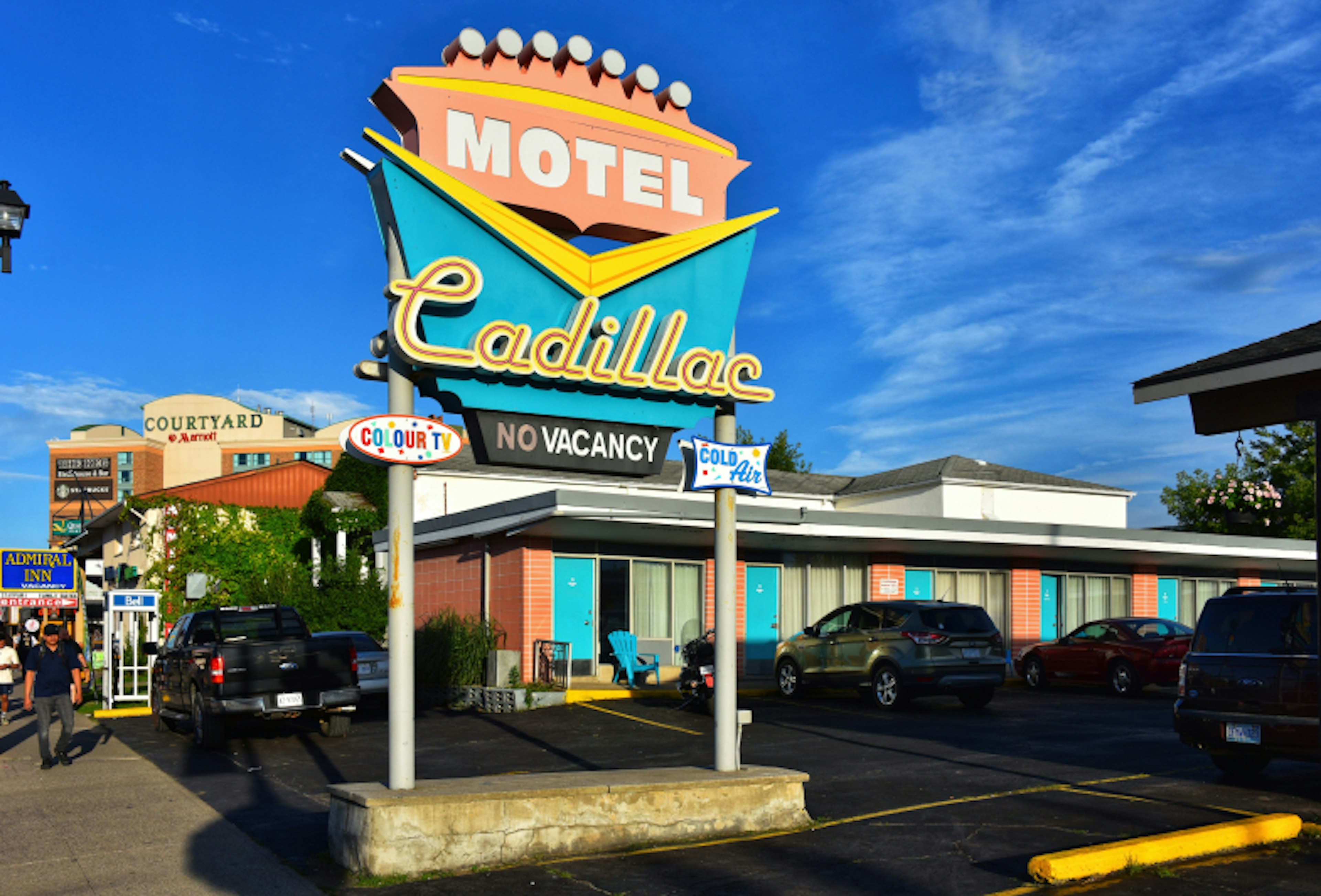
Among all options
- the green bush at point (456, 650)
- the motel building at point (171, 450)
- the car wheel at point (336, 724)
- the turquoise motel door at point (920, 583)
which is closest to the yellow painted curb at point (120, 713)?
the green bush at point (456, 650)

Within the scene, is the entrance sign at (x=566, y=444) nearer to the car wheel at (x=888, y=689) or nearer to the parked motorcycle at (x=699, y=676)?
the parked motorcycle at (x=699, y=676)

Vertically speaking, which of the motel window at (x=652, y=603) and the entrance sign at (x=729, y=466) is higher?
the entrance sign at (x=729, y=466)

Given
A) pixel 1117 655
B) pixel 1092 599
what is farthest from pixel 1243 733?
pixel 1092 599

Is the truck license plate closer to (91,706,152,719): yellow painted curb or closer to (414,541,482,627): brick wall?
(414,541,482,627): brick wall

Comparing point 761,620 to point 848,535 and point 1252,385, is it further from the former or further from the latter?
point 1252,385

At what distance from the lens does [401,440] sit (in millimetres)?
8383

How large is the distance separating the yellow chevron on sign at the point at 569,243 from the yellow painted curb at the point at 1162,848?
218 inches

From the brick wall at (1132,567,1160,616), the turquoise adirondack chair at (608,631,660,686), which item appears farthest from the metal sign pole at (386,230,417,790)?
the brick wall at (1132,567,1160,616)

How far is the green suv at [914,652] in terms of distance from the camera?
17688 mm

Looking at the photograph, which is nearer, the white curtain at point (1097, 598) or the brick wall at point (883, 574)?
the brick wall at point (883, 574)

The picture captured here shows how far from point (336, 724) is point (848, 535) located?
11001 mm

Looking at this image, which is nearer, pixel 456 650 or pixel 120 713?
pixel 120 713

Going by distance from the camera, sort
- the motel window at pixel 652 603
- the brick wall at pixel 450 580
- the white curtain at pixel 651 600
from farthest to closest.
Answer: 1. the brick wall at pixel 450 580
2. the white curtain at pixel 651 600
3. the motel window at pixel 652 603

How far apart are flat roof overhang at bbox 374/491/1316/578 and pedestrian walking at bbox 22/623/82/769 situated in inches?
294
